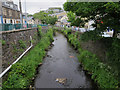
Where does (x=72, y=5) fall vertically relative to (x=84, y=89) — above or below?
above

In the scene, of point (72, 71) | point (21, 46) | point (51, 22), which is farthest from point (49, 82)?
point (51, 22)

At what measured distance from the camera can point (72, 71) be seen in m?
9.66

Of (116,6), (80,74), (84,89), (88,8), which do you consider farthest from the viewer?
(80,74)

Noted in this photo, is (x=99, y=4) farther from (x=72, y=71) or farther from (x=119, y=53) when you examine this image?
(x=72, y=71)

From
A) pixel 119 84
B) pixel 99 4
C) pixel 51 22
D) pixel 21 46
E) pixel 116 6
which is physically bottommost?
pixel 119 84

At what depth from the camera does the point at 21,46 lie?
984 centimetres

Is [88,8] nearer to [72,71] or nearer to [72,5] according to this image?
[72,5]

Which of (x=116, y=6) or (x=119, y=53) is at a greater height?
(x=116, y=6)

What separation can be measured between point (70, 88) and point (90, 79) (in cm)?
211

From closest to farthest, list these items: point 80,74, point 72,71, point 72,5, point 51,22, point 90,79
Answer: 1. point 72,5
2. point 90,79
3. point 80,74
4. point 72,71
5. point 51,22

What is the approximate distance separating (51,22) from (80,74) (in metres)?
51.4

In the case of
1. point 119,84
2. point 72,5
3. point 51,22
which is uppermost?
point 51,22

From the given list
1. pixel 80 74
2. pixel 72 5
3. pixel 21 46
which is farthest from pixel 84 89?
pixel 21 46

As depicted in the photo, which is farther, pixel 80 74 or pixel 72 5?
pixel 80 74
